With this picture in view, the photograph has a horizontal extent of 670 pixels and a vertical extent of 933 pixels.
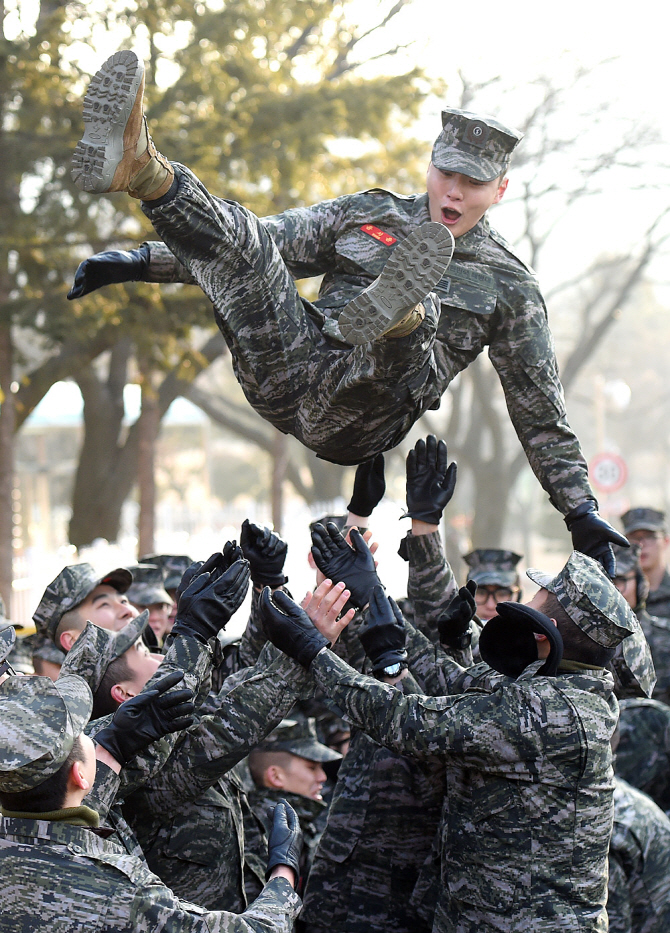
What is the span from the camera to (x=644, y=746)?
503 cm

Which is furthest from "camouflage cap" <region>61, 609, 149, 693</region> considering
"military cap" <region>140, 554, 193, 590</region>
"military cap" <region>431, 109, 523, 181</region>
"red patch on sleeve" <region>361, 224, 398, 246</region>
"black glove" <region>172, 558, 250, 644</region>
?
"military cap" <region>140, 554, 193, 590</region>

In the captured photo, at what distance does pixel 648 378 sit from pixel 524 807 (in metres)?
41.3

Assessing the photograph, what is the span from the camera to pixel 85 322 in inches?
398

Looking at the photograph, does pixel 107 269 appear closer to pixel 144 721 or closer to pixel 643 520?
pixel 144 721

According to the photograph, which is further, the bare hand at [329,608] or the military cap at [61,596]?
the military cap at [61,596]

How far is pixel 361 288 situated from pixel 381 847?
202cm

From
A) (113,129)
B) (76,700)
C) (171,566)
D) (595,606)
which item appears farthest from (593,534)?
(171,566)

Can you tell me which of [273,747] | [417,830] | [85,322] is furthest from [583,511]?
[85,322]

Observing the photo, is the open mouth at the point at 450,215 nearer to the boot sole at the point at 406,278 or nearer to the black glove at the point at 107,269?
the boot sole at the point at 406,278

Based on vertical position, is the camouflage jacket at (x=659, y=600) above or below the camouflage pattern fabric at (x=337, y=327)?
below

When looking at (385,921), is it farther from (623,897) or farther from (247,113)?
(247,113)

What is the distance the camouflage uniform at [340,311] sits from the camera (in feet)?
10.7

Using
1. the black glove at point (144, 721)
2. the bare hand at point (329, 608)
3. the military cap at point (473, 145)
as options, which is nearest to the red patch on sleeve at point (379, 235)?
the military cap at point (473, 145)

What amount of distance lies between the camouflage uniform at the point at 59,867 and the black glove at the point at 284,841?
40 cm
